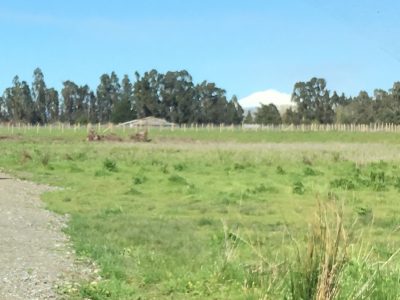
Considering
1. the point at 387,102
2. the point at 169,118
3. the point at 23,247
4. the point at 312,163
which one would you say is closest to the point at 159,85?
the point at 169,118

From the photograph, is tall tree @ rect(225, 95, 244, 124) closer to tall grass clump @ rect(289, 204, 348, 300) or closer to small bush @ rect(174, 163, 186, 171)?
small bush @ rect(174, 163, 186, 171)

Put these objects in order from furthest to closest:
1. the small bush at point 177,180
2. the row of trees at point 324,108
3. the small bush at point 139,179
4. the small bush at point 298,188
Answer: the row of trees at point 324,108
the small bush at point 139,179
the small bush at point 177,180
the small bush at point 298,188

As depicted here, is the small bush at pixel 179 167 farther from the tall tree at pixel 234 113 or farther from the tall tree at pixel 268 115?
the tall tree at pixel 234 113

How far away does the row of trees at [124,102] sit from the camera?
14988 cm

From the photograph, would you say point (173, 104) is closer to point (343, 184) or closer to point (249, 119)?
point (249, 119)

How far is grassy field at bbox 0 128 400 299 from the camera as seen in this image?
18.6 ft

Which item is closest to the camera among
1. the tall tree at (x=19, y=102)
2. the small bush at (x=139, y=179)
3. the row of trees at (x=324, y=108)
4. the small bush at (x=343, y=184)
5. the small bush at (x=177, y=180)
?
the small bush at (x=343, y=184)

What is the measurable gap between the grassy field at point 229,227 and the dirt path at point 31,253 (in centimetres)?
38

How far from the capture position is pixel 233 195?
19219 mm

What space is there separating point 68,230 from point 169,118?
13877 centimetres

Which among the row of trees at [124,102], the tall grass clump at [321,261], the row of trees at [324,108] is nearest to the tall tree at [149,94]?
the row of trees at [124,102]

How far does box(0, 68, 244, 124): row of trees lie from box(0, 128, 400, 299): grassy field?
118781 millimetres

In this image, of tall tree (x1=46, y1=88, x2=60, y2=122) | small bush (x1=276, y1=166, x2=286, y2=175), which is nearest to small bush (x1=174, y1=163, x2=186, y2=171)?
small bush (x1=276, y1=166, x2=286, y2=175)

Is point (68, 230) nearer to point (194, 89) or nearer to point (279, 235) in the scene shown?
point (279, 235)
